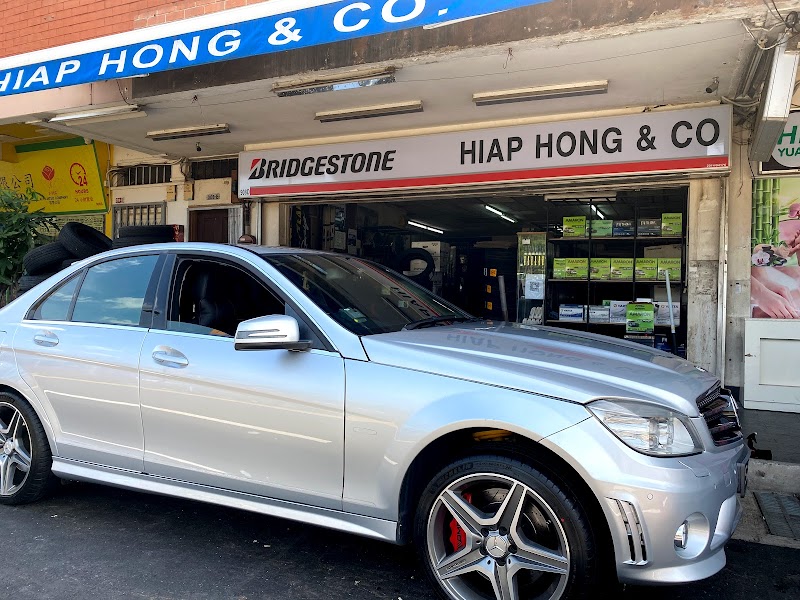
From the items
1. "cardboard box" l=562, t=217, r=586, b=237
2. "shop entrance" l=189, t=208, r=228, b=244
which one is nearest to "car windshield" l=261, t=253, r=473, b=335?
"cardboard box" l=562, t=217, r=586, b=237

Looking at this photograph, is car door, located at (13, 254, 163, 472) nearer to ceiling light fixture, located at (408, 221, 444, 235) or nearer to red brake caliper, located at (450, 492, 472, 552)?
red brake caliper, located at (450, 492, 472, 552)

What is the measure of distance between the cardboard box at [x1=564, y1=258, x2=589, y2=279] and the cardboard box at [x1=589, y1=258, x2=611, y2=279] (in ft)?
0.20

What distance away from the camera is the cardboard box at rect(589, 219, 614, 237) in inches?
321

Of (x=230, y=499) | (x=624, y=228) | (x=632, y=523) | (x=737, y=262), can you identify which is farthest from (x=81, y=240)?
(x=737, y=262)

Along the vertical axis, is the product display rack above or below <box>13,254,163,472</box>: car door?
above

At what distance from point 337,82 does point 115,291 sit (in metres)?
3.39

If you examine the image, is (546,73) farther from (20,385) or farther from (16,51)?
(16,51)

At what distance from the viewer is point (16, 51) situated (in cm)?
904

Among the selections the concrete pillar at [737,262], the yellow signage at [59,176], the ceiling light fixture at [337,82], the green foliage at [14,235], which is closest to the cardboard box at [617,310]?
the concrete pillar at [737,262]

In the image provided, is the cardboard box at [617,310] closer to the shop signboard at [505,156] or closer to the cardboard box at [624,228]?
the cardboard box at [624,228]

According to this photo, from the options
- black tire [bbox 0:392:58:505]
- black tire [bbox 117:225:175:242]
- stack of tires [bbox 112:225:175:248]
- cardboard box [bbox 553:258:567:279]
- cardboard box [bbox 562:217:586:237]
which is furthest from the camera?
cardboard box [bbox 553:258:567:279]

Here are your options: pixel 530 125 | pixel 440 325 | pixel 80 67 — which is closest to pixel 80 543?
pixel 440 325

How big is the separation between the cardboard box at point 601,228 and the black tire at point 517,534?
615cm

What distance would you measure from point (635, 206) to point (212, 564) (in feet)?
21.5
